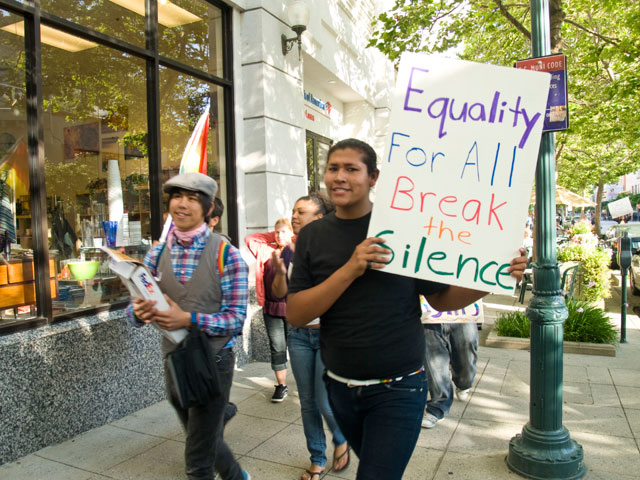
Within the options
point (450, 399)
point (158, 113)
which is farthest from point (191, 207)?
point (158, 113)

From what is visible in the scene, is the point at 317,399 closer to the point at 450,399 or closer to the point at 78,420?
the point at 450,399

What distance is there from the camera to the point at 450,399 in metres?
4.63

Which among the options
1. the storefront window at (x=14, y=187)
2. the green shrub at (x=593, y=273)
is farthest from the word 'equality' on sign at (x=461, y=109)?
the green shrub at (x=593, y=273)

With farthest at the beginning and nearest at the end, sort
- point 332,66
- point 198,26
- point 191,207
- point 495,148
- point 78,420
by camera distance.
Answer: point 332,66 → point 198,26 → point 78,420 → point 191,207 → point 495,148

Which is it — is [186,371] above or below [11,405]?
above

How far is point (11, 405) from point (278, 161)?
4.34 meters

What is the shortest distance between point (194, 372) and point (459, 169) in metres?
1.55

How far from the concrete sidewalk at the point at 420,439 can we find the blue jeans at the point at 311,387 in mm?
249

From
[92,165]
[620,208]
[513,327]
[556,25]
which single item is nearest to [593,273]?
[513,327]

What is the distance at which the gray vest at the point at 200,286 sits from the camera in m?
2.81

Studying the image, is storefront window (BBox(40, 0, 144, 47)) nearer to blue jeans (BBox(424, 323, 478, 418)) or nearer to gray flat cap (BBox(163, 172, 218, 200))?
gray flat cap (BBox(163, 172, 218, 200))

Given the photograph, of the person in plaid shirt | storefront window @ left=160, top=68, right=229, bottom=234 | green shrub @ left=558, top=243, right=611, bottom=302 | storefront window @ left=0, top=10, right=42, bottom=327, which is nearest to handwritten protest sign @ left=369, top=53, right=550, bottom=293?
the person in plaid shirt

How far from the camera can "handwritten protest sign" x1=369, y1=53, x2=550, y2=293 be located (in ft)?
7.20

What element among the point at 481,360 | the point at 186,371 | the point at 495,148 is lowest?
the point at 481,360
